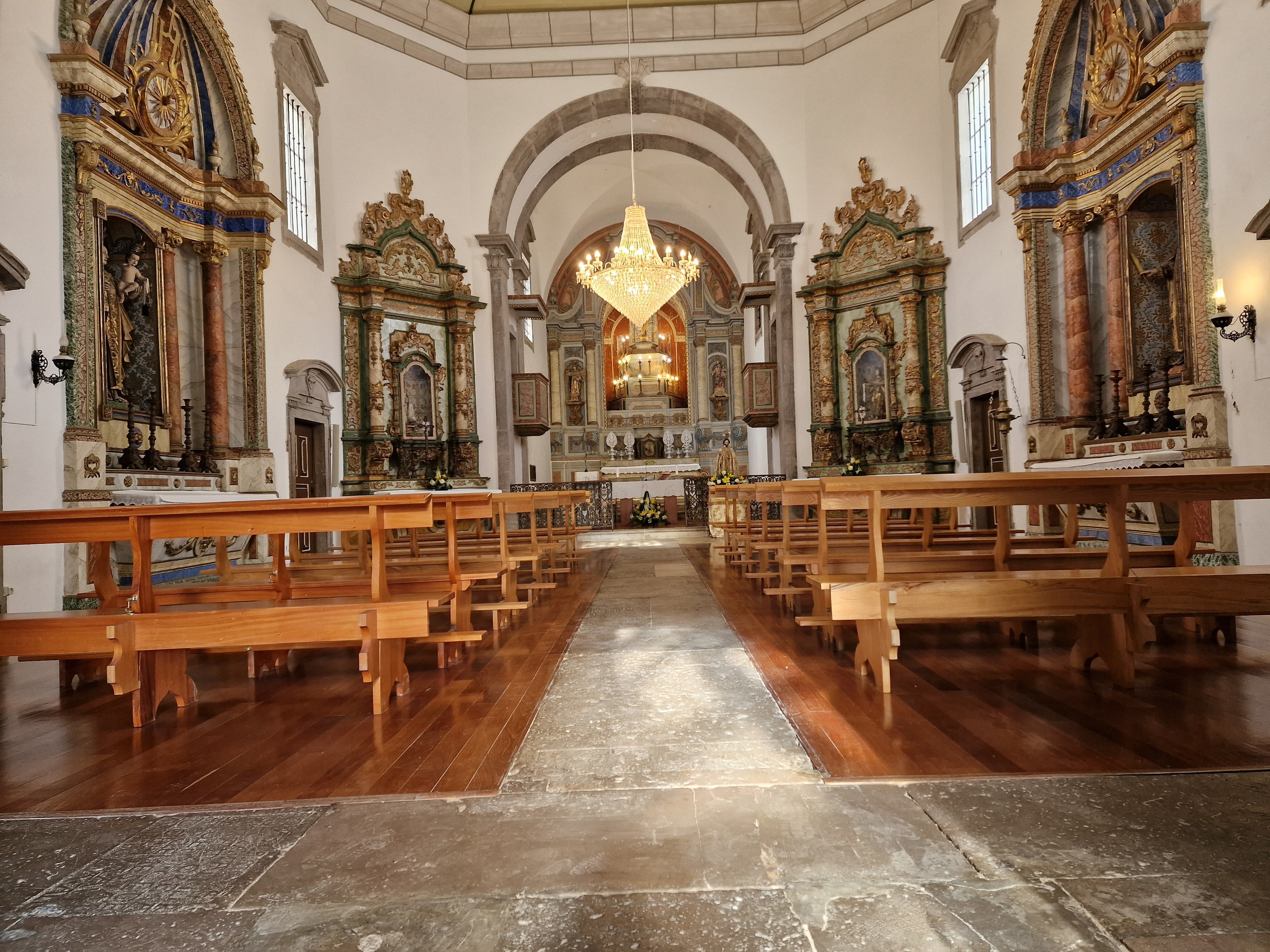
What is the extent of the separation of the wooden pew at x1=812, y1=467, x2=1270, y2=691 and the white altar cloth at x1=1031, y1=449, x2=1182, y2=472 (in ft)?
9.50

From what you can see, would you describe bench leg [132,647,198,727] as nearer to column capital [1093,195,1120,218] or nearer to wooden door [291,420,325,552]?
wooden door [291,420,325,552]

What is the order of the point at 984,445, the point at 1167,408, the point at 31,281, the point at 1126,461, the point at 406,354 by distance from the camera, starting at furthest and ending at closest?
1. the point at 406,354
2. the point at 984,445
3. the point at 1167,408
4. the point at 1126,461
5. the point at 31,281

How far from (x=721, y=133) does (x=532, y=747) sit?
13.2 metres

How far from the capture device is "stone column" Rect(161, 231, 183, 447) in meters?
7.88

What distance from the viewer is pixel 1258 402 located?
554 cm

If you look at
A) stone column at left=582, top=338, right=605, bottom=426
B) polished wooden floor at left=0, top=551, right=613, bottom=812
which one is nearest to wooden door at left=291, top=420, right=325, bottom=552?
polished wooden floor at left=0, top=551, right=613, bottom=812

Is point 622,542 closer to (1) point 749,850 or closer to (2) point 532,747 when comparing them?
(2) point 532,747

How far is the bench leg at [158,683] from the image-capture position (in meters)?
2.98

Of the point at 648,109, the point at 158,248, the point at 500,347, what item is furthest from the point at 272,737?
→ the point at 648,109

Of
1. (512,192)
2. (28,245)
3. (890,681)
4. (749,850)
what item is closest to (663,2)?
(512,192)

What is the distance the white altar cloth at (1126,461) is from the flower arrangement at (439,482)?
8183 millimetres

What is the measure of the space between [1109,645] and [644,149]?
564 inches

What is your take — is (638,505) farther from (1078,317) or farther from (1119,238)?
(1119,238)

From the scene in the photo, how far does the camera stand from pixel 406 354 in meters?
12.4
